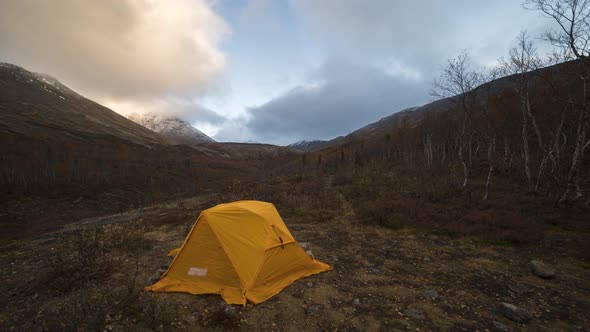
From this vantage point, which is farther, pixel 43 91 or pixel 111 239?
pixel 43 91

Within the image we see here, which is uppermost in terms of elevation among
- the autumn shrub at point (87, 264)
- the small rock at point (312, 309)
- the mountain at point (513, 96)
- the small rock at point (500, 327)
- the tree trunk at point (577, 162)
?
the mountain at point (513, 96)

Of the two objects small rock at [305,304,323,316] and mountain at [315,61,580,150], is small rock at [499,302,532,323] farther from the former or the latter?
mountain at [315,61,580,150]

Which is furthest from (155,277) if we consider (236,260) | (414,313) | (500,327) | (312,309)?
(500,327)

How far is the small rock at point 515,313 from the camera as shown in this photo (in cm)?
485

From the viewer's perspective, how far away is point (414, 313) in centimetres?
514

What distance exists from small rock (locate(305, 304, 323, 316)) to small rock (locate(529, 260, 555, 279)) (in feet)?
20.5

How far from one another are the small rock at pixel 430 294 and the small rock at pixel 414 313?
0.70m

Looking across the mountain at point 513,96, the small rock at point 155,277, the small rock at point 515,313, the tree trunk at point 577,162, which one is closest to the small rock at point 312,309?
the small rock at point 515,313

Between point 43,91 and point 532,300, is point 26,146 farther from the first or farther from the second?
point 43,91

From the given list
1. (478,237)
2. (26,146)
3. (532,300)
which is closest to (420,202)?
(478,237)

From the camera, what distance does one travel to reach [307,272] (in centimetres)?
702

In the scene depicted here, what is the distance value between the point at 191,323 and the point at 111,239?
628 centimetres

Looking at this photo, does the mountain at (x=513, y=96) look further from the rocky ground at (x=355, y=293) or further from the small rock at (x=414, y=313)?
the small rock at (x=414, y=313)

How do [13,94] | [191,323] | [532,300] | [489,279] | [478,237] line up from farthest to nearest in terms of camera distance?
[13,94] < [478,237] < [489,279] < [532,300] < [191,323]
